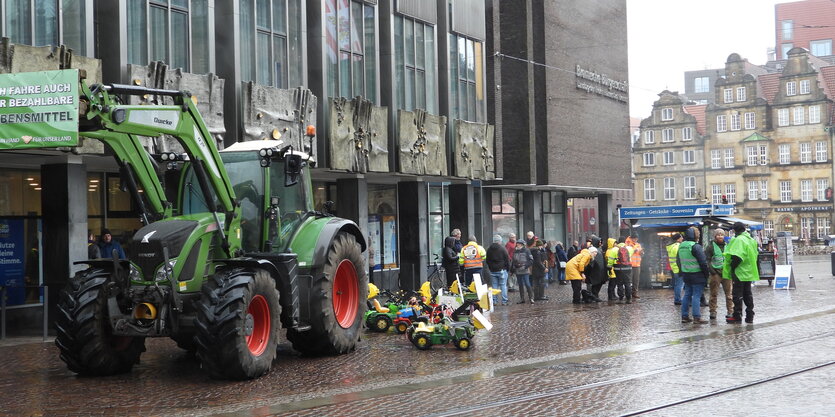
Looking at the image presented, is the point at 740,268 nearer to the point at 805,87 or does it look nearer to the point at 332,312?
the point at 332,312

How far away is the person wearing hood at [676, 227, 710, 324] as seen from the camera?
18.7 meters

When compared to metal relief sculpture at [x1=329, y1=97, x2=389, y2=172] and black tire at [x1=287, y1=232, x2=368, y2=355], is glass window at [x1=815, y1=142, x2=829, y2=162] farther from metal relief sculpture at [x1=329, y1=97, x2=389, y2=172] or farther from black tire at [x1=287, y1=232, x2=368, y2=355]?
black tire at [x1=287, y1=232, x2=368, y2=355]

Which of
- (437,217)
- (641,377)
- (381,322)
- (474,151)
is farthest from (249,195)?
(437,217)

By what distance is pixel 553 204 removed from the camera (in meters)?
44.1

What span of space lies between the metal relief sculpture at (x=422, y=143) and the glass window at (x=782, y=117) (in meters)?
63.3

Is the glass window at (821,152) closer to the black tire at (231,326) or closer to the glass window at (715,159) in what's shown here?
the glass window at (715,159)

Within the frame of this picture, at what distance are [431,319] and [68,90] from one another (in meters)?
6.79

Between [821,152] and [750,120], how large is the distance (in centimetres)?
644

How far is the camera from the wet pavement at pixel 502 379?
10.1m

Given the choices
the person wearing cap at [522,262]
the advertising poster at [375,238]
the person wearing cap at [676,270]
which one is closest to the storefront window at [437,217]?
the advertising poster at [375,238]

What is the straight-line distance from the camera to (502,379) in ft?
39.7

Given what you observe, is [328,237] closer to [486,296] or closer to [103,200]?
[486,296]

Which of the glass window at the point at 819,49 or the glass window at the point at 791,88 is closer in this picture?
the glass window at the point at 791,88

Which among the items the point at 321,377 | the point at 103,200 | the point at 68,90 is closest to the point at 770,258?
the point at 103,200
